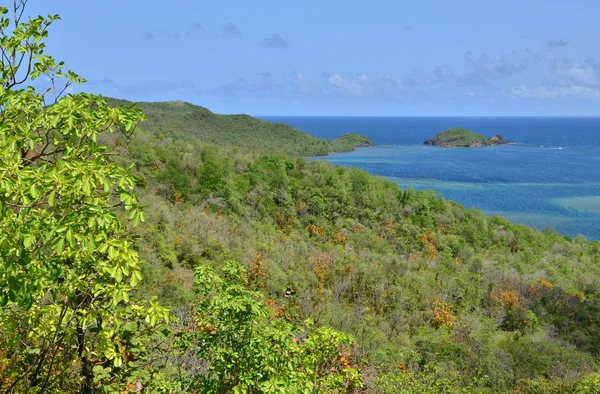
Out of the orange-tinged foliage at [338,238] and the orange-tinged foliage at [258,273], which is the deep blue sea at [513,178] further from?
the orange-tinged foliage at [258,273]

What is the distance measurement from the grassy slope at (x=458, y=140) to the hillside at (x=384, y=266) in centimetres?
10225

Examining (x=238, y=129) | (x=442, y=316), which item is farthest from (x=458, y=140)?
(x=442, y=316)

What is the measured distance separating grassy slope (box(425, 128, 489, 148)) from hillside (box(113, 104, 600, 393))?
102 m

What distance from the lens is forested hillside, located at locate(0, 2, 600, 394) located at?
131 inches

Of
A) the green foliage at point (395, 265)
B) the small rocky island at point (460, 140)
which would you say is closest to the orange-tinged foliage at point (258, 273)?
the green foliage at point (395, 265)

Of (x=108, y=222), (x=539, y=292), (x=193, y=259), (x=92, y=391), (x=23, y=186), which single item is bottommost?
(x=539, y=292)

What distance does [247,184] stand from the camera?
33.9 metres

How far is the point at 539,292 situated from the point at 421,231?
13988mm

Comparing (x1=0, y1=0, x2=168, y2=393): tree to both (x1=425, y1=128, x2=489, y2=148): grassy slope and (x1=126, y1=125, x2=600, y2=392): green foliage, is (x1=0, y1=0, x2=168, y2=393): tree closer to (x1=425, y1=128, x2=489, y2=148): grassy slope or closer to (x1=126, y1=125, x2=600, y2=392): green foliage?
(x1=126, y1=125, x2=600, y2=392): green foliage

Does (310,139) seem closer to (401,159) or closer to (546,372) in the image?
(401,159)

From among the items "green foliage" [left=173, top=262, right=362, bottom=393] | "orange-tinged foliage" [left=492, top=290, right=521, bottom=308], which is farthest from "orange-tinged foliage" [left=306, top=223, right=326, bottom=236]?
"green foliage" [left=173, top=262, right=362, bottom=393]

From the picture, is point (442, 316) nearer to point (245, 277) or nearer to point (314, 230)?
point (245, 277)

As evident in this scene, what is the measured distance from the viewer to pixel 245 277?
17.7 feet

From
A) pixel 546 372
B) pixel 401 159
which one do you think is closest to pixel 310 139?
pixel 401 159
